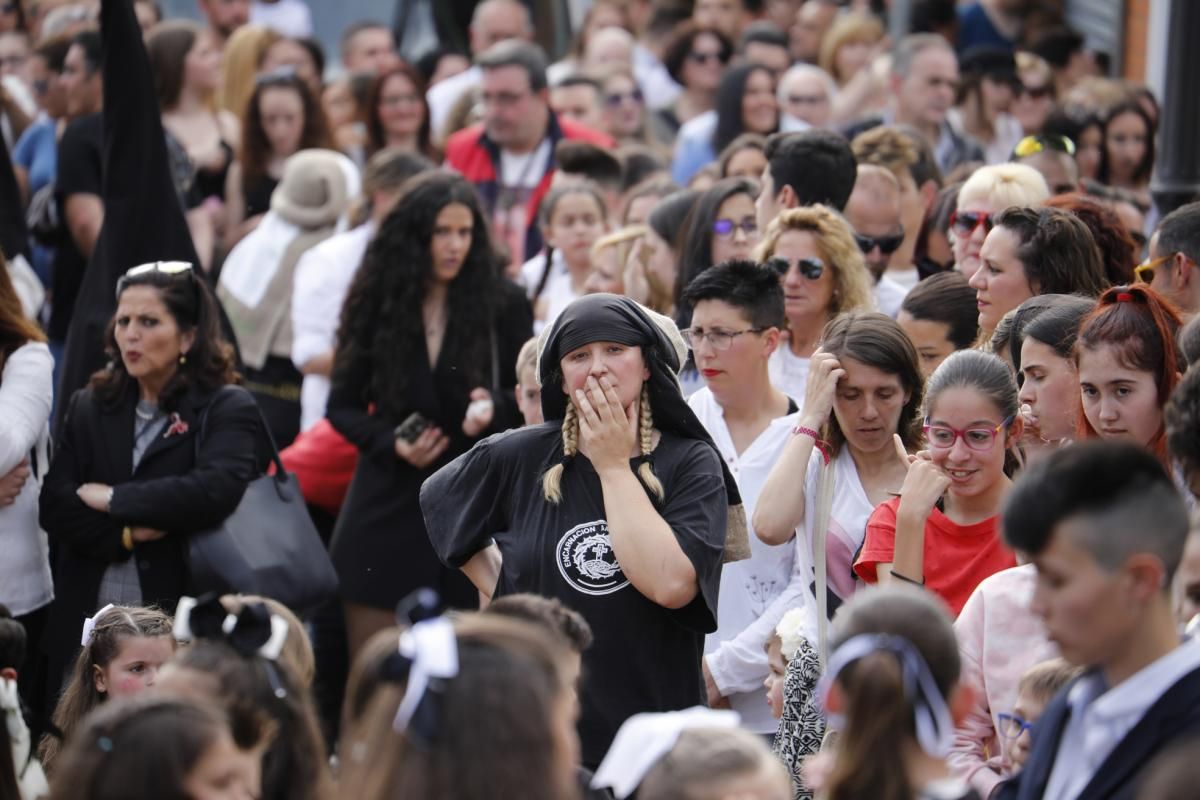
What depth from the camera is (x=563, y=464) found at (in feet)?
14.5

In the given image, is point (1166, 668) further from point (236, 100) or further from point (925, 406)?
point (236, 100)

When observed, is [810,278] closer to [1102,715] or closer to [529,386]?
[529,386]

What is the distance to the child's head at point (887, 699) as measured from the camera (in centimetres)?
296

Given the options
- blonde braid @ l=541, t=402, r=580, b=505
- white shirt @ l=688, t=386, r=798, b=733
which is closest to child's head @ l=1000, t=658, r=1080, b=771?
blonde braid @ l=541, t=402, r=580, b=505

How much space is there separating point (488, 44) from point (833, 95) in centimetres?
254

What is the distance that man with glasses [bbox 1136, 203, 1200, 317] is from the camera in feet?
16.8

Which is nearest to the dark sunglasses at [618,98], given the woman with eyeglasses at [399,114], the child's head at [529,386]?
the woman with eyeglasses at [399,114]

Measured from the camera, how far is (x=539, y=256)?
8.27 m

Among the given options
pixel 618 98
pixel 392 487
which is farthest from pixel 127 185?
pixel 618 98

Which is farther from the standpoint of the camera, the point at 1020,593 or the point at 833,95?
the point at 833,95

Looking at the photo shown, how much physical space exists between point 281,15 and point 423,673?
1119cm

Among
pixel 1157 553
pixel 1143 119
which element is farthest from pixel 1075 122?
pixel 1157 553

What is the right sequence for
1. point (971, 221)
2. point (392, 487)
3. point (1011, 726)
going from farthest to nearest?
point (392, 487) < point (971, 221) < point (1011, 726)

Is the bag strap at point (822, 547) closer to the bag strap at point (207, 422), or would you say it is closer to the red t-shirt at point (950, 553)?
the red t-shirt at point (950, 553)
